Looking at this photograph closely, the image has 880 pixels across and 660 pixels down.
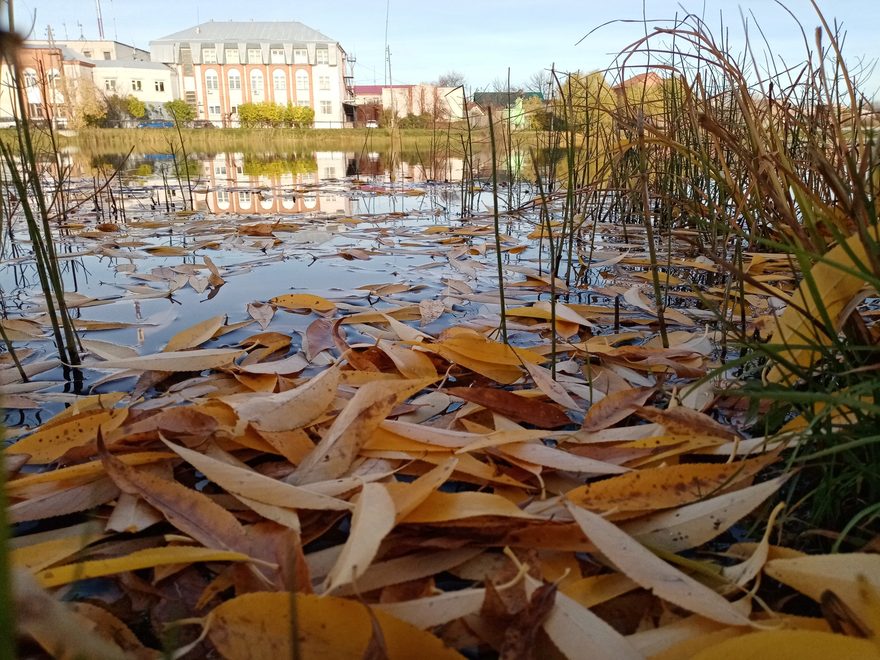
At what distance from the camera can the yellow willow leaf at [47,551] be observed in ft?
2.10

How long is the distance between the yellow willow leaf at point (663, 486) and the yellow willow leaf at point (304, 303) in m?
1.18

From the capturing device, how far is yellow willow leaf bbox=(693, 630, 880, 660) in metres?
0.48

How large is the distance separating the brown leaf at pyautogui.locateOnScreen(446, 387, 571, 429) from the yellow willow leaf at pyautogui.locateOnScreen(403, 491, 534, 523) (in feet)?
0.89

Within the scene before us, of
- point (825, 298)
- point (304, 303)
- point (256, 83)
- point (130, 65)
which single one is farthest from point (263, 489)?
point (130, 65)

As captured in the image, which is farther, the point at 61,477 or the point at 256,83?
the point at 256,83

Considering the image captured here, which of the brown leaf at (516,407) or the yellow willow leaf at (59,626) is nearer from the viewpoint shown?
the yellow willow leaf at (59,626)

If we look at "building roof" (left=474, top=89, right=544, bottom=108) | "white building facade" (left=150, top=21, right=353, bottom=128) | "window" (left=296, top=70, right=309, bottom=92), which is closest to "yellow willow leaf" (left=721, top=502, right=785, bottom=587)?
"building roof" (left=474, top=89, right=544, bottom=108)

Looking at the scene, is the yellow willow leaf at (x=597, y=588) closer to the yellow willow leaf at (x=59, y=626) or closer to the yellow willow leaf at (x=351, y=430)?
the yellow willow leaf at (x=351, y=430)

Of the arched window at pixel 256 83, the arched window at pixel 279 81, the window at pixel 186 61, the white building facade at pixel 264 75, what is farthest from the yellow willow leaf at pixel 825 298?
the window at pixel 186 61

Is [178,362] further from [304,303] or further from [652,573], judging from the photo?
[652,573]

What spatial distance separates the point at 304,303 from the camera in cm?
178

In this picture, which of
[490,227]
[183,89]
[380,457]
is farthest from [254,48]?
[380,457]

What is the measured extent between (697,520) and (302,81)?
39840 millimetres

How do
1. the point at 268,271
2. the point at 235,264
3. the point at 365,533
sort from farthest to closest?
1. the point at 235,264
2. the point at 268,271
3. the point at 365,533
